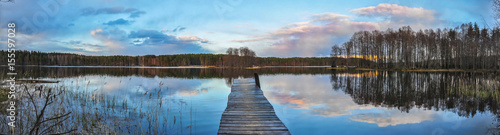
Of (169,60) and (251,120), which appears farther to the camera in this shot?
(169,60)

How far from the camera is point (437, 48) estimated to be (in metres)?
56.2

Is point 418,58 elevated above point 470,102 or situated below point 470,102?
above

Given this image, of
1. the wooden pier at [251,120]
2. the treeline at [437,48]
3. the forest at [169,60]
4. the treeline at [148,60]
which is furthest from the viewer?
the treeline at [148,60]

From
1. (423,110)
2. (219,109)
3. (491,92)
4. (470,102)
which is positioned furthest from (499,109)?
(219,109)

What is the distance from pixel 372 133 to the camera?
8.23 m

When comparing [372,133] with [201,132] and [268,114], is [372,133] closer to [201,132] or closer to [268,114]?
[268,114]

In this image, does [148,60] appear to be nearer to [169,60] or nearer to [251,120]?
[169,60]

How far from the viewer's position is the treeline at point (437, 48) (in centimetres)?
4793

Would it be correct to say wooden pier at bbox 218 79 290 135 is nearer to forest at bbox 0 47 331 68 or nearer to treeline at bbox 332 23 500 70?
treeline at bbox 332 23 500 70

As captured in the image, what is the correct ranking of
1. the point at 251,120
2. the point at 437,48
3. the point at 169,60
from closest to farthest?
the point at 251,120, the point at 437,48, the point at 169,60

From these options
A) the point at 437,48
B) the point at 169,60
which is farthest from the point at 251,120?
the point at 169,60

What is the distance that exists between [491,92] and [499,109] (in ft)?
17.1

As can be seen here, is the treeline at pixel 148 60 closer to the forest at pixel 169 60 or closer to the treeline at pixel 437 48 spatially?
the forest at pixel 169 60

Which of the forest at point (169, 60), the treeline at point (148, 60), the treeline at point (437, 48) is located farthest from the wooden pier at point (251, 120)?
the treeline at point (148, 60)
